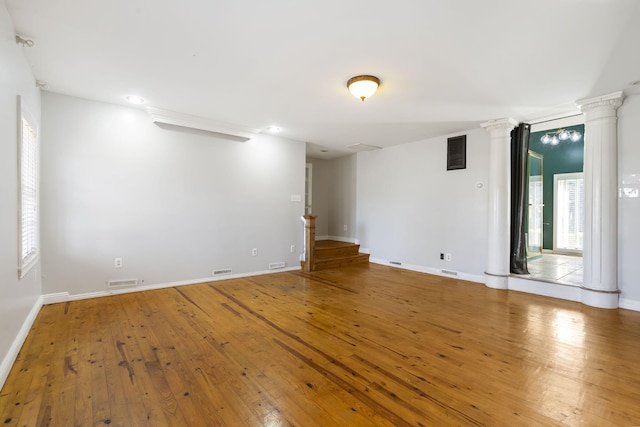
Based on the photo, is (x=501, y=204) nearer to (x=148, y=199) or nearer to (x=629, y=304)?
(x=629, y=304)

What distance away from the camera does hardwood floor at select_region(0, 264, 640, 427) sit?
163 cm

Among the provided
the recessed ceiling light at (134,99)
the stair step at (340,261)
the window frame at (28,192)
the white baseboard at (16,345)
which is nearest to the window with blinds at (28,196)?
the window frame at (28,192)

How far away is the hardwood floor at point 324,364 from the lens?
5.35ft

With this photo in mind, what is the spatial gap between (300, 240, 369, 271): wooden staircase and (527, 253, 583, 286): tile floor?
3.15 metres

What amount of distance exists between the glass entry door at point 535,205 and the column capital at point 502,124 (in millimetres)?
2558

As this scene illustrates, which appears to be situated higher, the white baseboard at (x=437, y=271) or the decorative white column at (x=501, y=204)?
the decorative white column at (x=501, y=204)

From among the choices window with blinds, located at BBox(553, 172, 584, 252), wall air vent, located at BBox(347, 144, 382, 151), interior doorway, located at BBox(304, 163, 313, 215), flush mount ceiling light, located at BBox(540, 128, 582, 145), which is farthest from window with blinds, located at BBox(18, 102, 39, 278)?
window with blinds, located at BBox(553, 172, 584, 252)

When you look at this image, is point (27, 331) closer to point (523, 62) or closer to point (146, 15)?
point (146, 15)

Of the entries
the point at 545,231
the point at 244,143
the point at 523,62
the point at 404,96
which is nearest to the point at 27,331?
the point at 244,143

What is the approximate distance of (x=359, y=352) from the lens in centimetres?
234

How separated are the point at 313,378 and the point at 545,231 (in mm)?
Result: 8070

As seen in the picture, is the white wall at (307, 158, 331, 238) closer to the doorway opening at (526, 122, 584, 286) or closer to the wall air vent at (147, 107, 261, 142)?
the wall air vent at (147, 107, 261, 142)

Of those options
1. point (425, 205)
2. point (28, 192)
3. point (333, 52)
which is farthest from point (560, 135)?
point (28, 192)

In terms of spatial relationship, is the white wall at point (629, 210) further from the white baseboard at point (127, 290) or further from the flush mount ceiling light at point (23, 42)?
the flush mount ceiling light at point (23, 42)
